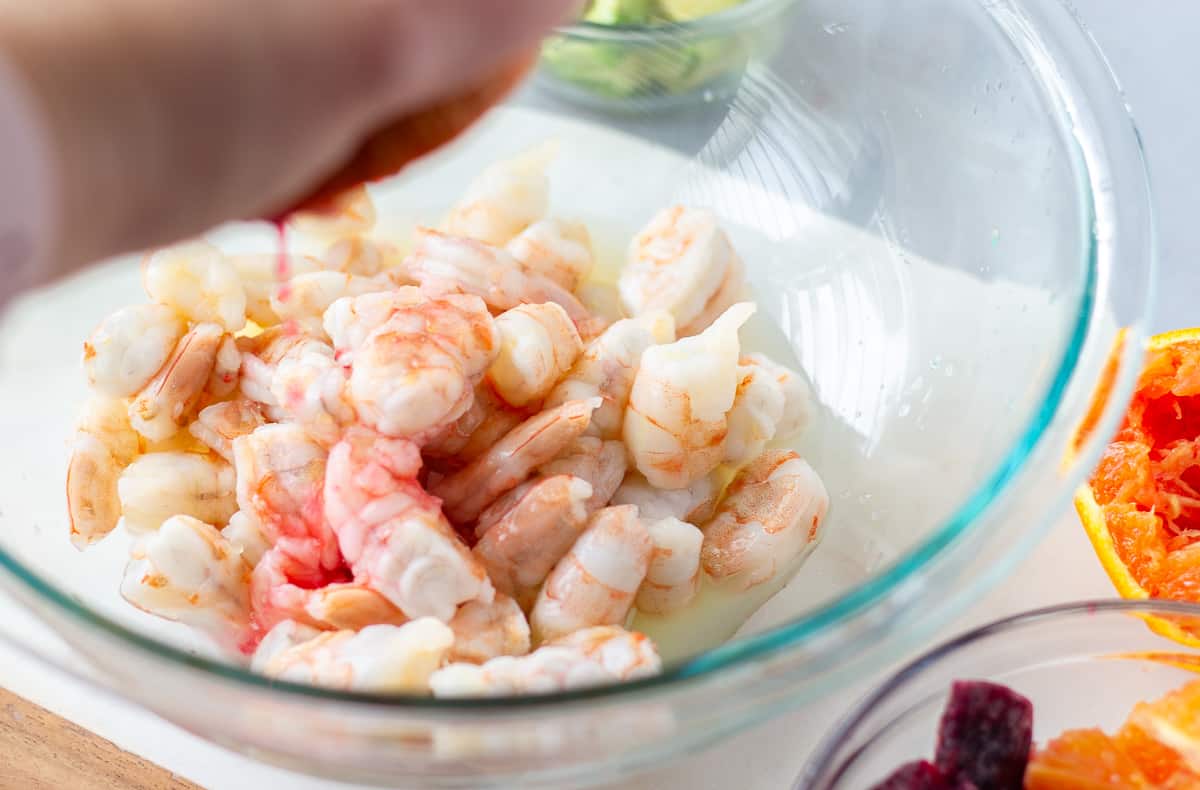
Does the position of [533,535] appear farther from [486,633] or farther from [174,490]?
[174,490]

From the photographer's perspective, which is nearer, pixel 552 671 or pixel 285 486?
pixel 552 671

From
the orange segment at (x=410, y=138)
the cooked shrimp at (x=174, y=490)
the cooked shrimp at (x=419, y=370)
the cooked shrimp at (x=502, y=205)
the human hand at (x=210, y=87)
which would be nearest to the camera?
the human hand at (x=210, y=87)

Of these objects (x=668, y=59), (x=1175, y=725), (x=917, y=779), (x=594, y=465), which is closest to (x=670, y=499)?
(x=594, y=465)

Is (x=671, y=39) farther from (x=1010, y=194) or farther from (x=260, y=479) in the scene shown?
(x=260, y=479)

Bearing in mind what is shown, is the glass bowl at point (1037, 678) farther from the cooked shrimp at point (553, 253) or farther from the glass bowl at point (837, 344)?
the cooked shrimp at point (553, 253)

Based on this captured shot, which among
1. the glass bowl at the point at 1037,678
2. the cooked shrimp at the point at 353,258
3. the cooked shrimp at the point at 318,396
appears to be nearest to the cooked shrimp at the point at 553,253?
the cooked shrimp at the point at 353,258

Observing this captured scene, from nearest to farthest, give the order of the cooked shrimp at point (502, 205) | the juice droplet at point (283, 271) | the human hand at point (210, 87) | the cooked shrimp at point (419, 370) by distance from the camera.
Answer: the human hand at point (210, 87) < the cooked shrimp at point (419, 370) < the juice droplet at point (283, 271) < the cooked shrimp at point (502, 205)

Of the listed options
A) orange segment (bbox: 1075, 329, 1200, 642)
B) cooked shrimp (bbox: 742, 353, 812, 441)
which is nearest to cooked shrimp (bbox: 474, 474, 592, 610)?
cooked shrimp (bbox: 742, 353, 812, 441)
